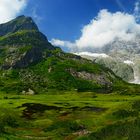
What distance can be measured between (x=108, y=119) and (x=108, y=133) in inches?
1945

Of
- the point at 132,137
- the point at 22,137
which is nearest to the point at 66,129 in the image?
the point at 22,137

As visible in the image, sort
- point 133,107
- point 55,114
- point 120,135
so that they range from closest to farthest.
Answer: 1. point 120,135
2. point 133,107
3. point 55,114

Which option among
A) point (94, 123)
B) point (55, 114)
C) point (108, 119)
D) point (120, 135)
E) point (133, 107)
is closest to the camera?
point (120, 135)

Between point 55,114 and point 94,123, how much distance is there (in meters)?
44.6

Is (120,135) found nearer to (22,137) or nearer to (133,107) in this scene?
(22,137)

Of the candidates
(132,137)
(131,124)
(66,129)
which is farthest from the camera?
(66,129)

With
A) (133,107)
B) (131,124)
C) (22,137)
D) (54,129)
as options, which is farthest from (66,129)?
(133,107)

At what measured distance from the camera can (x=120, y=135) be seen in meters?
104

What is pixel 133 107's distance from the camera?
170375 millimetres

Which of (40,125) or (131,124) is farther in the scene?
(40,125)

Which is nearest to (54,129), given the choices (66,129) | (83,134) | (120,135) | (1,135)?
(66,129)

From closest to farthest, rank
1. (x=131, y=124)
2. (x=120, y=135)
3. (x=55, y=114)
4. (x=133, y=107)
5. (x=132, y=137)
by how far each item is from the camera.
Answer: (x=132, y=137) < (x=120, y=135) < (x=131, y=124) < (x=133, y=107) < (x=55, y=114)

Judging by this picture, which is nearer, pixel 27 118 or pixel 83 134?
pixel 83 134

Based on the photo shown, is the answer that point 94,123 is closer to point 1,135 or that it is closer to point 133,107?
point 133,107
